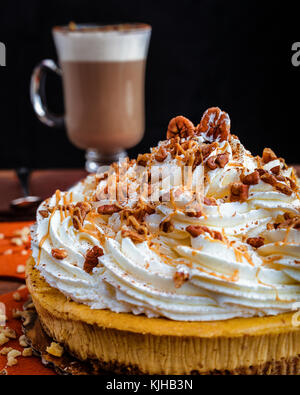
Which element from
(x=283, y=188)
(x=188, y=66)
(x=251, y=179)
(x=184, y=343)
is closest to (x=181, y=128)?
(x=251, y=179)

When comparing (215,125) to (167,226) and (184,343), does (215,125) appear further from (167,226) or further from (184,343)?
(184,343)

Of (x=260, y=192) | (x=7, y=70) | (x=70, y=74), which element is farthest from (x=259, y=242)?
(x=7, y=70)

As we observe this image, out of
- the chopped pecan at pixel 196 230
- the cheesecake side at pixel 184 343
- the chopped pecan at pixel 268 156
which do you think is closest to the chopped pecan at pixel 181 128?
the chopped pecan at pixel 268 156

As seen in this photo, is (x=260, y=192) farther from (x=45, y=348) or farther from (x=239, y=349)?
(x=45, y=348)

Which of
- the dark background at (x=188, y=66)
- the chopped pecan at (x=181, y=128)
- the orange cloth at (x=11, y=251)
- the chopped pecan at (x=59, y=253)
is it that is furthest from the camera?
the dark background at (x=188, y=66)

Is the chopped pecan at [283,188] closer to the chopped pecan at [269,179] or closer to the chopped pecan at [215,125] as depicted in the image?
the chopped pecan at [269,179]

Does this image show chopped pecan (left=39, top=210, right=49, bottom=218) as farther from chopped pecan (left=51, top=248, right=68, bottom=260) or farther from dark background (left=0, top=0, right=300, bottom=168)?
dark background (left=0, top=0, right=300, bottom=168)
